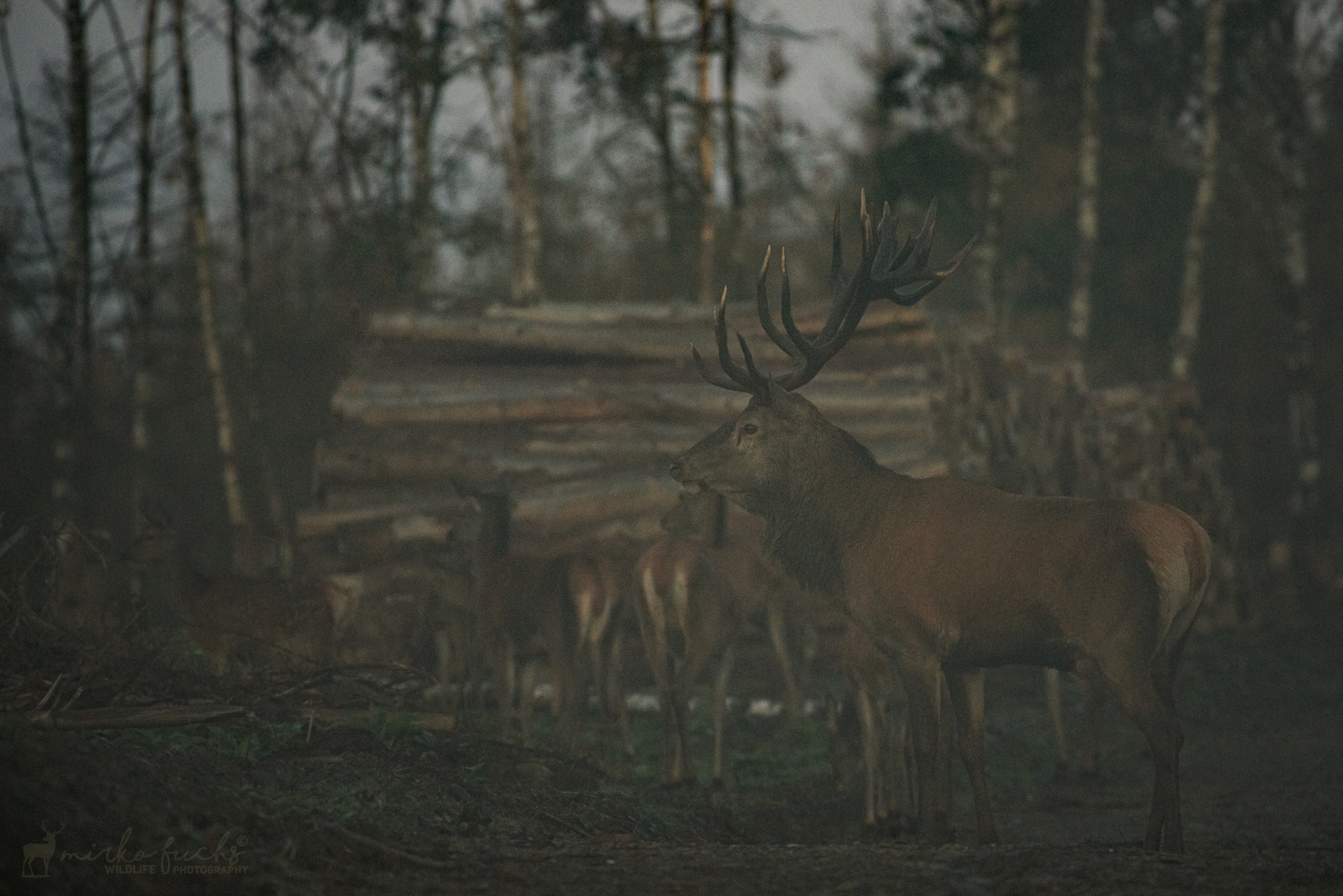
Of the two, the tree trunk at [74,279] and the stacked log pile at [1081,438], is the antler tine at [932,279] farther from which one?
the tree trunk at [74,279]

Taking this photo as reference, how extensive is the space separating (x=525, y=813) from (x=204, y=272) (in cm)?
1270

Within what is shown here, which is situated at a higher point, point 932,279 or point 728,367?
point 932,279

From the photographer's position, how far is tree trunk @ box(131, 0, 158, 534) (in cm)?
1781

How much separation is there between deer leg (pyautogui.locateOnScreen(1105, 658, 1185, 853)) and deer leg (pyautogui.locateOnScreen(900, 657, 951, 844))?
0.92 meters

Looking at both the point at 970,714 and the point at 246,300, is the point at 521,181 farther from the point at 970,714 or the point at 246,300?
the point at 970,714

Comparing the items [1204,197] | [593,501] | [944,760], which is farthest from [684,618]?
[1204,197]

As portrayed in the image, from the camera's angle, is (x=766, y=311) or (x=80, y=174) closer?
(x=766, y=311)

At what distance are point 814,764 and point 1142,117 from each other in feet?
64.8

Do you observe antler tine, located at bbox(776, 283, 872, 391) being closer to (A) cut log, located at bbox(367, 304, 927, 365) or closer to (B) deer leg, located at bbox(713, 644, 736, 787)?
(B) deer leg, located at bbox(713, 644, 736, 787)

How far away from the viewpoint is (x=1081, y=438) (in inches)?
662

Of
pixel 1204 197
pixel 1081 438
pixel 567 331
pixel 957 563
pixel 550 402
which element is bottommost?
pixel 1081 438

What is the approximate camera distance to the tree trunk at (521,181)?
19.9 m

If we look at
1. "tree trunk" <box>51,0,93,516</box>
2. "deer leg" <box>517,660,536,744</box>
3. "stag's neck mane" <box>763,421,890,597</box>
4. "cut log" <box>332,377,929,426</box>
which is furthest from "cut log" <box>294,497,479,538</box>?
"stag's neck mane" <box>763,421,890,597</box>

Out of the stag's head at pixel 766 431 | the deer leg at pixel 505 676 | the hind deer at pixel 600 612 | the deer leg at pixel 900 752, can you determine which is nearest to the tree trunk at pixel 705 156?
the hind deer at pixel 600 612
